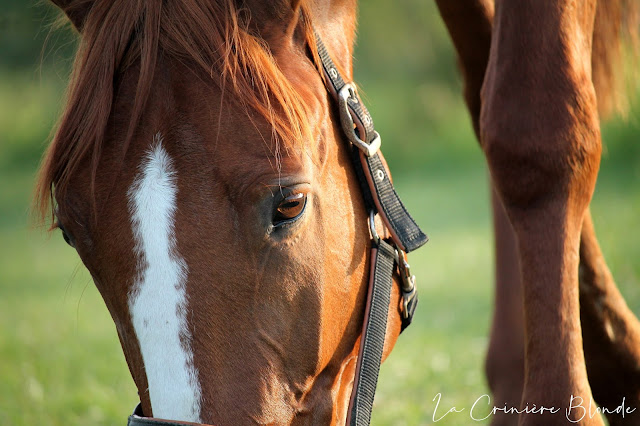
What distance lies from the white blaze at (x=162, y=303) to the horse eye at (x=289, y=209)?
0.74 ft

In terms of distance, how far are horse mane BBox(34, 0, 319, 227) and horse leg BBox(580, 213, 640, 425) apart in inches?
44.2

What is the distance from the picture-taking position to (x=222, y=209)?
1459 mm

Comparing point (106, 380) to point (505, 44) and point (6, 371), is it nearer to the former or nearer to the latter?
point (6, 371)

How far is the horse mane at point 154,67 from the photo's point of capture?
154 cm

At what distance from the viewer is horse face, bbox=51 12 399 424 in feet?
4.62

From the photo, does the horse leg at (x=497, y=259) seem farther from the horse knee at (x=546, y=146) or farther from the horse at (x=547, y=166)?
the horse knee at (x=546, y=146)

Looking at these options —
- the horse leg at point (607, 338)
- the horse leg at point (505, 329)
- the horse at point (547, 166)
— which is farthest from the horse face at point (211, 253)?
the horse leg at point (505, 329)

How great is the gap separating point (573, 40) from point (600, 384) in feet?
3.67

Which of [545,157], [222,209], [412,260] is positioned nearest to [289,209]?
[222,209]

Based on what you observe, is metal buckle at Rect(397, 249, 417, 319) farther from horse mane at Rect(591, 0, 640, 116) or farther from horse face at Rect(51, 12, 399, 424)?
horse mane at Rect(591, 0, 640, 116)

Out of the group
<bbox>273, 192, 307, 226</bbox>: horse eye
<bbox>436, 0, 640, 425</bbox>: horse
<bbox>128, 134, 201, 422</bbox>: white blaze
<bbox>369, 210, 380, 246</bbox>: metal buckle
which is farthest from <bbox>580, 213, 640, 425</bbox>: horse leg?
<bbox>128, 134, 201, 422</bbox>: white blaze

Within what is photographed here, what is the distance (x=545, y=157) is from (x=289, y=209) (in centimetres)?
69

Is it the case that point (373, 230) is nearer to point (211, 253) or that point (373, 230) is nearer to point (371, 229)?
point (371, 229)

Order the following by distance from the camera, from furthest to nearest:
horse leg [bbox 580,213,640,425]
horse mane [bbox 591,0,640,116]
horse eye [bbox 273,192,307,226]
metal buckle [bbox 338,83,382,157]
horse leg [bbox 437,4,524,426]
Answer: horse mane [bbox 591,0,640,116] < horse leg [bbox 437,4,524,426] < horse leg [bbox 580,213,640,425] < metal buckle [bbox 338,83,382,157] < horse eye [bbox 273,192,307,226]
